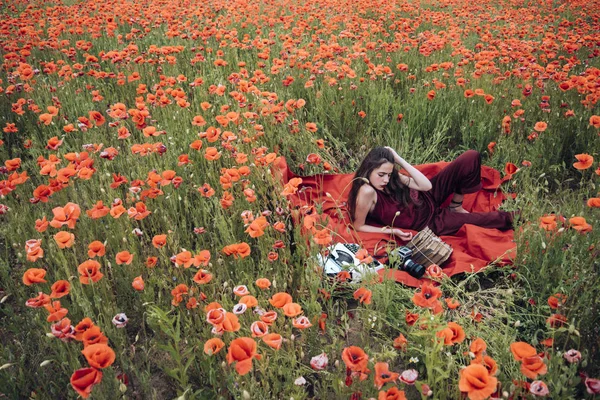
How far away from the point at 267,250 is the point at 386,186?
4.39 feet

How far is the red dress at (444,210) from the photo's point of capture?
3.26 meters

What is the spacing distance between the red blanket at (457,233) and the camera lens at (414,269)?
0.12ft

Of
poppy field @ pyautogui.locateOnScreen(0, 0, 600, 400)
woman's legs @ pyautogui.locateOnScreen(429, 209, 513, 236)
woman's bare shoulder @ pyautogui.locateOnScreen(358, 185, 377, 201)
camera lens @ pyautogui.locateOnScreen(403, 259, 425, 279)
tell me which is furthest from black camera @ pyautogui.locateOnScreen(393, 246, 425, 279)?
woman's legs @ pyautogui.locateOnScreen(429, 209, 513, 236)

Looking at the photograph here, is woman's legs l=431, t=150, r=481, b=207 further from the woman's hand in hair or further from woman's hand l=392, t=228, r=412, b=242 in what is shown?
woman's hand l=392, t=228, r=412, b=242

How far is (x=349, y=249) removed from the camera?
109 inches

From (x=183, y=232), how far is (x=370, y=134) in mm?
2051

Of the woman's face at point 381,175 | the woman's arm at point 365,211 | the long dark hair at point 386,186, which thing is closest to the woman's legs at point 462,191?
the long dark hair at point 386,186

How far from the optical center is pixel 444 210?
134 inches

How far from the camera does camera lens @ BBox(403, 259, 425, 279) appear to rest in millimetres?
2639

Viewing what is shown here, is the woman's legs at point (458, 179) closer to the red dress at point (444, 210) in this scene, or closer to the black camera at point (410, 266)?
the red dress at point (444, 210)

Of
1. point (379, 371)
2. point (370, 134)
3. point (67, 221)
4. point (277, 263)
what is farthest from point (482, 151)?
point (67, 221)

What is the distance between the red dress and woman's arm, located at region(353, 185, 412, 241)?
14 centimetres

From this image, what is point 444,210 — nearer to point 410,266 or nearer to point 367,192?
point 367,192

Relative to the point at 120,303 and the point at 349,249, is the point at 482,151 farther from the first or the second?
the point at 120,303
